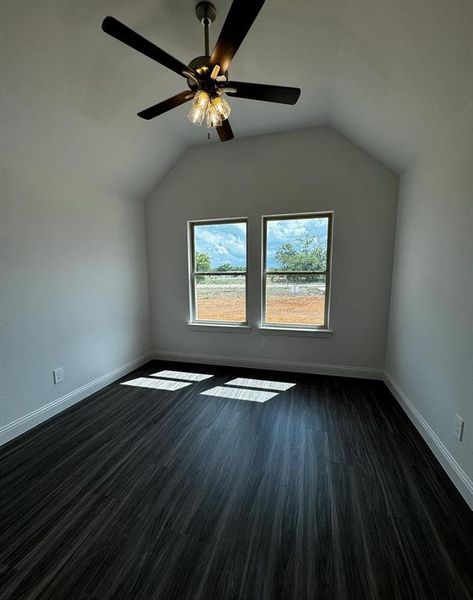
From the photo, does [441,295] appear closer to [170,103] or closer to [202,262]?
[170,103]

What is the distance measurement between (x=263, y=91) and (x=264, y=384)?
→ 8.93 feet

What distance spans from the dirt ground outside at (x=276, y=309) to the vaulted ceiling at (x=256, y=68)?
1.79 meters

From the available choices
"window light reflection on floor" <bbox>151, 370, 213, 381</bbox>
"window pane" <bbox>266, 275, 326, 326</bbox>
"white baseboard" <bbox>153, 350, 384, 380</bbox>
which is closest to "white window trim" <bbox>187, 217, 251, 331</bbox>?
"window pane" <bbox>266, 275, 326, 326</bbox>

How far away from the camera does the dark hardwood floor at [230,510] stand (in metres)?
1.14

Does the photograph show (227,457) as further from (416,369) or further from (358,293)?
(358,293)

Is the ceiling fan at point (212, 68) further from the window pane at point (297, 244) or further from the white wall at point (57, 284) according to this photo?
the window pane at point (297, 244)

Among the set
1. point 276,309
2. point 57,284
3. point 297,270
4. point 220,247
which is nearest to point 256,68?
point 220,247

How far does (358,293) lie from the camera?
3.07m

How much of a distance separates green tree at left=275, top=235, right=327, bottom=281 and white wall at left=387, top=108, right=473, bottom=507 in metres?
0.87

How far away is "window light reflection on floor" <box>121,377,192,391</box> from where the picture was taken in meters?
3.00

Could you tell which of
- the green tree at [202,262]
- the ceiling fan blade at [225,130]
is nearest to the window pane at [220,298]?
the green tree at [202,262]

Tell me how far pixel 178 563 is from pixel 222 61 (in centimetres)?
256

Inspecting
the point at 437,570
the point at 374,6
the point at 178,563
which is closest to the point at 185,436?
the point at 178,563

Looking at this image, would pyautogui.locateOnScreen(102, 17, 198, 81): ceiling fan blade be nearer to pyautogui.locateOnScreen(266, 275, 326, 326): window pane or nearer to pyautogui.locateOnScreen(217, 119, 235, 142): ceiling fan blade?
pyautogui.locateOnScreen(217, 119, 235, 142): ceiling fan blade
